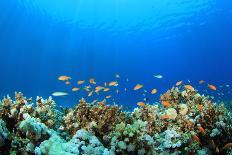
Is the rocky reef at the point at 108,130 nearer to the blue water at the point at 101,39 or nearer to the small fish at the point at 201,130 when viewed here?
the small fish at the point at 201,130

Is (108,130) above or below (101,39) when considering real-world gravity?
below

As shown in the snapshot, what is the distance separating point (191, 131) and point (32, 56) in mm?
101813

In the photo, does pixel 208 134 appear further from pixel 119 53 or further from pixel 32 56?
pixel 119 53

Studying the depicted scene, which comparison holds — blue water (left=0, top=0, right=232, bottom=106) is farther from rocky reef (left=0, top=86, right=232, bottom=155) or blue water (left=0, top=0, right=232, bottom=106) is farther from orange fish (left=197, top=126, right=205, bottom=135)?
orange fish (left=197, top=126, right=205, bottom=135)

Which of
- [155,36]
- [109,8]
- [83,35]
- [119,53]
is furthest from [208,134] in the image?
[119,53]

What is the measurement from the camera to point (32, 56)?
104 m

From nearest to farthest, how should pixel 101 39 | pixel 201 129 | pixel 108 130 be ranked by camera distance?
pixel 108 130 → pixel 201 129 → pixel 101 39

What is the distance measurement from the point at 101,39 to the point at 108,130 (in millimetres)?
108073

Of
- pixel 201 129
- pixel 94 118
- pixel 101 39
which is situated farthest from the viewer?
pixel 101 39

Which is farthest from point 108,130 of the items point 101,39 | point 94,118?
point 101,39

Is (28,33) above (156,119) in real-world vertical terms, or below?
above

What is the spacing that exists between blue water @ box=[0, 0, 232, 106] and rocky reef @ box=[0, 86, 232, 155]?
62.0m

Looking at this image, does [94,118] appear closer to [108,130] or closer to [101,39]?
[108,130]

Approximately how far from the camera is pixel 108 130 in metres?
6.81
